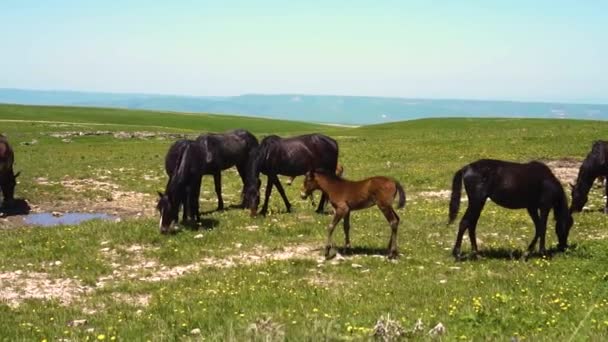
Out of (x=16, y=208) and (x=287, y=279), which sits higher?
(x=287, y=279)

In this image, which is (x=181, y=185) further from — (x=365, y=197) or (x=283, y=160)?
(x=365, y=197)

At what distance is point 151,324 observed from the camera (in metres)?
8.66

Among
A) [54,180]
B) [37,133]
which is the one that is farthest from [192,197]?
[37,133]

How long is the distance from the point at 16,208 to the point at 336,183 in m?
13.2

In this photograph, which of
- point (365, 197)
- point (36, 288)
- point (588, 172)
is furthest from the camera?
point (588, 172)

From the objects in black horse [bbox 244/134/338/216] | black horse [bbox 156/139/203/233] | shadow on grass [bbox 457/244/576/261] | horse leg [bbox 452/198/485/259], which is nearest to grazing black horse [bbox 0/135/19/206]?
black horse [bbox 156/139/203/233]

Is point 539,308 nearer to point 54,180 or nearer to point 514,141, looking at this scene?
point 54,180

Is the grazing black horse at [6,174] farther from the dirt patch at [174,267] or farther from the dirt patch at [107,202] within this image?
the dirt patch at [174,267]

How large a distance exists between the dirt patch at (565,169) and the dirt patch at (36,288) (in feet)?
66.5

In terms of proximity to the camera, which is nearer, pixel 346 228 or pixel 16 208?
pixel 346 228

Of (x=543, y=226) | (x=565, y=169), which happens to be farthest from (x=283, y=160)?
(x=565, y=169)

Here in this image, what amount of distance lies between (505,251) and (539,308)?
5548 millimetres

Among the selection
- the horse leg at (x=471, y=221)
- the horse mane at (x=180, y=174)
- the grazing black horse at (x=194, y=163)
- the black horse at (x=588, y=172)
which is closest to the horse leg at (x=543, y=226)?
the horse leg at (x=471, y=221)

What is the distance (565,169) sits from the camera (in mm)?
28906
